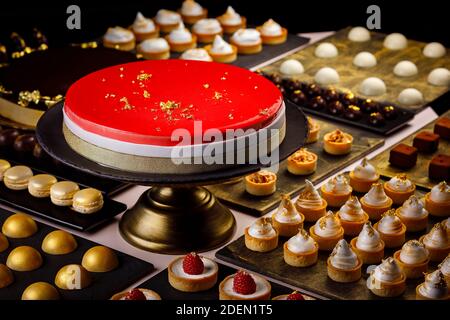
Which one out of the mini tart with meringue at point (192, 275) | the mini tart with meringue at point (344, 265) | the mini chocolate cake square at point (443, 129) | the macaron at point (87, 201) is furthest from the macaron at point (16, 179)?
the mini chocolate cake square at point (443, 129)

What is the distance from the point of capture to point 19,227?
4.42 meters

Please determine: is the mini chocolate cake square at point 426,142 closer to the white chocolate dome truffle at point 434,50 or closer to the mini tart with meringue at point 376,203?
the mini tart with meringue at point 376,203

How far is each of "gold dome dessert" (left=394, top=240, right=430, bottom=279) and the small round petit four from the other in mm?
575

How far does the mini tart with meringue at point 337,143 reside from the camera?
5.17m

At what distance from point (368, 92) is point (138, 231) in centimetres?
211

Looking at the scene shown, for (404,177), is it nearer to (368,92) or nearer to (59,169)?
(368,92)

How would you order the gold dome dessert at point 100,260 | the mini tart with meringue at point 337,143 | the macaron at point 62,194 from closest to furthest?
the gold dome dessert at point 100,260 < the macaron at point 62,194 < the mini tart with meringue at point 337,143

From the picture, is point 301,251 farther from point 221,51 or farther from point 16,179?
point 221,51

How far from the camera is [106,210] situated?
15.2 ft

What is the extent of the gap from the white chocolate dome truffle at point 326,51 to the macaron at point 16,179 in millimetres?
2437

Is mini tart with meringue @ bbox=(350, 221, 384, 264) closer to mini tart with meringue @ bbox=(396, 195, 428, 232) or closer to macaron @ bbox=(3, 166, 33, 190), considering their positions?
mini tart with meringue @ bbox=(396, 195, 428, 232)

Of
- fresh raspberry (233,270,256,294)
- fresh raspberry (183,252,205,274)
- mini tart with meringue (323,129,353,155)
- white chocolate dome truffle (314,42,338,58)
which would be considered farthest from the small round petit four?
white chocolate dome truffle (314,42,338,58)

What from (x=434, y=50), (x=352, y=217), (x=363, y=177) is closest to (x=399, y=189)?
(x=363, y=177)

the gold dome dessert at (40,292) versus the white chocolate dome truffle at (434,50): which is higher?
the gold dome dessert at (40,292)
